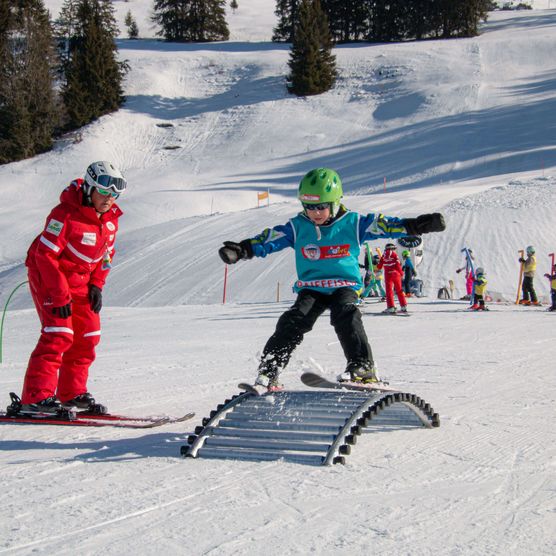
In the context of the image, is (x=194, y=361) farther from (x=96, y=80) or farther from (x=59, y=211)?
(x=96, y=80)

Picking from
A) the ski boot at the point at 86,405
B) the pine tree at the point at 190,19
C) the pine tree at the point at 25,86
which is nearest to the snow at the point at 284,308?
the ski boot at the point at 86,405

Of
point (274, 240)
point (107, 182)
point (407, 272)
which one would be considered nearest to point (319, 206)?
point (274, 240)

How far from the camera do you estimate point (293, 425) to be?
13.4 feet

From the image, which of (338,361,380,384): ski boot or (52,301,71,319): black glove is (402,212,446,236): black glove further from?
(52,301,71,319): black glove

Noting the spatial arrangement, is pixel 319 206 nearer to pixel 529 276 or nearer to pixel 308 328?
pixel 308 328

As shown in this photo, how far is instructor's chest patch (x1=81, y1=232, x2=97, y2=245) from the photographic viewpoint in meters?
5.25

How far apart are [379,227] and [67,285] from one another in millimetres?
2130

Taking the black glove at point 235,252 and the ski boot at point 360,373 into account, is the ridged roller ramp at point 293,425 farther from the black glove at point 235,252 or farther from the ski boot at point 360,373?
the black glove at point 235,252

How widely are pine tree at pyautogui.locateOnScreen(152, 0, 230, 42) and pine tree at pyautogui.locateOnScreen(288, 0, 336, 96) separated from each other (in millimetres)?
16328

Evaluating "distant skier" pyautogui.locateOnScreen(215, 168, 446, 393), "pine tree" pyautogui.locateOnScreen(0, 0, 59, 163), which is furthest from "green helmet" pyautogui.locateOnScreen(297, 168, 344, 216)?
"pine tree" pyautogui.locateOnScreen(0, 0, 59, 163)

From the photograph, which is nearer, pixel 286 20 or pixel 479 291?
pixel 479 291

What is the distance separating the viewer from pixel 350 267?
5062 mm

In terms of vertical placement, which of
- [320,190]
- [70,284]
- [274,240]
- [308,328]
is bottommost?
[308,328]

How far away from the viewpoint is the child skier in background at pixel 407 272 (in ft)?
65.6
